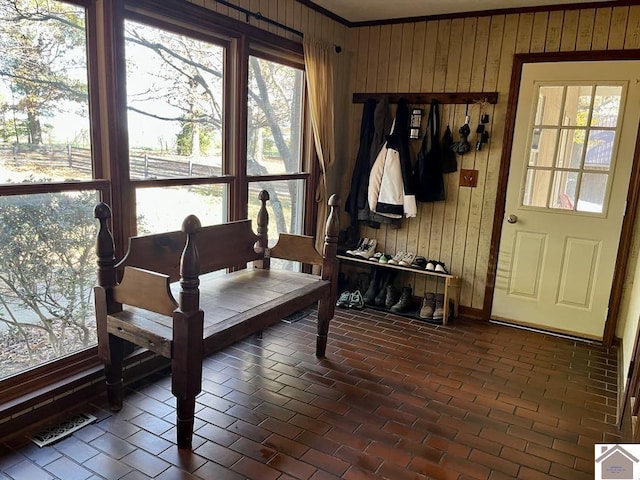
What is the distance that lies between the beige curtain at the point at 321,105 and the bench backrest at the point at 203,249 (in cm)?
113

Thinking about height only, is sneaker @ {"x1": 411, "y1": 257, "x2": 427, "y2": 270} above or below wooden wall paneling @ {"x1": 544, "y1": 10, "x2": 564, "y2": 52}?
below

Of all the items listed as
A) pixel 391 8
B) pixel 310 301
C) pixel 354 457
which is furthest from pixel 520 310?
pixel 391 8

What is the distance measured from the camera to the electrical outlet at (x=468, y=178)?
3908 millimetres

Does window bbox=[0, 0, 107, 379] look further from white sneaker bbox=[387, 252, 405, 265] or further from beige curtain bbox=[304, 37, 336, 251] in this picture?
white sneaker bbox=[387, 252, 405, 265]

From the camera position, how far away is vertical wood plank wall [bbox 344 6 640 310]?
136 inches

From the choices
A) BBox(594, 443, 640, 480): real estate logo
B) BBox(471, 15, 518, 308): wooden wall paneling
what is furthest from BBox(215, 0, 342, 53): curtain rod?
BBox(594, 443, 640, 480): real estate logo

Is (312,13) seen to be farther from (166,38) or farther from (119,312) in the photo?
(119,312)

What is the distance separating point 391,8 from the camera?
12.2 feet

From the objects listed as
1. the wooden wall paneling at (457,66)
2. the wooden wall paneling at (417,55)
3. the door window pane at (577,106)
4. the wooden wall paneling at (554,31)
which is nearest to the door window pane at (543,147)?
the door window pane at (577,106)

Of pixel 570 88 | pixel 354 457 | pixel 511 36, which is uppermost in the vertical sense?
pixel 511 36

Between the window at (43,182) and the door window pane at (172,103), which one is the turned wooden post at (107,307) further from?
the door window pane at (172,103)

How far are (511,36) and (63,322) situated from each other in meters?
3.61

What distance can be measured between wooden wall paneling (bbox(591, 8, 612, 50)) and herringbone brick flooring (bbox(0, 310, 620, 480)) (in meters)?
2.19

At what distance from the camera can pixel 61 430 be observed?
2.23m
